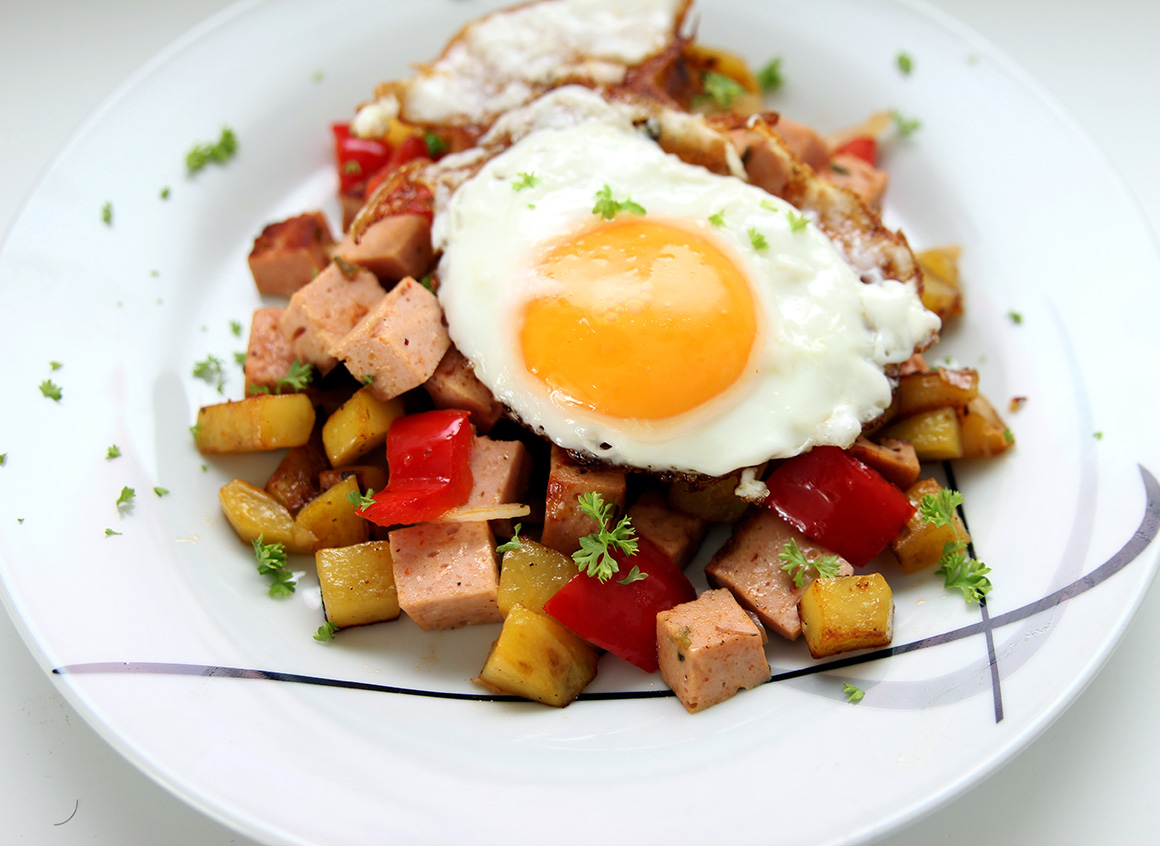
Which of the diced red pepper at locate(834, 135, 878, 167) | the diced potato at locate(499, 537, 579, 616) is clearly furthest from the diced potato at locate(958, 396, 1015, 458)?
the diced potato at locate(499, 537, 579, 616)

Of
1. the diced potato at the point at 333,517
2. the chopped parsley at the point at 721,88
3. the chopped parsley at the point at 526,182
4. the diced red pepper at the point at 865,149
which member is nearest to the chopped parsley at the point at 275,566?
the diced potato at the point at 333,517

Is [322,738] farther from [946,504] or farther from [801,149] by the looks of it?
[801,149]

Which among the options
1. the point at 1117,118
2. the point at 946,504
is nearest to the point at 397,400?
the point at 946,504

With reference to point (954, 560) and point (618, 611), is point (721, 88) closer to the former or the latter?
point (954, 560)

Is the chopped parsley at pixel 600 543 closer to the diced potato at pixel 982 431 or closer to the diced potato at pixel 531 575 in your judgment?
the diced potato at pixel 531 575

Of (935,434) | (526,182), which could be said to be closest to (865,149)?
(935,434)
